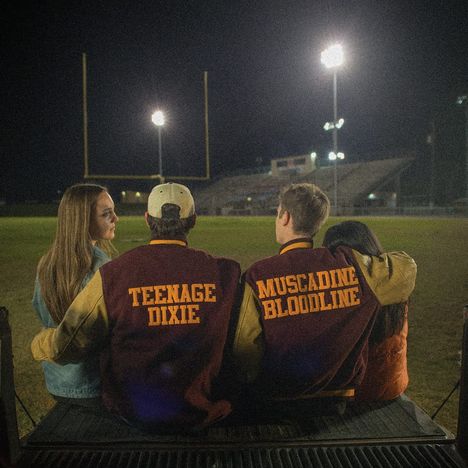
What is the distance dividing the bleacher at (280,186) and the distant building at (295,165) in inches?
19.6

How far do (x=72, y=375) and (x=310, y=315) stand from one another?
3.81 feet

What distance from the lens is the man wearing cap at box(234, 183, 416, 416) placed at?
1887 millimetres

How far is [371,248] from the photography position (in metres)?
2.29

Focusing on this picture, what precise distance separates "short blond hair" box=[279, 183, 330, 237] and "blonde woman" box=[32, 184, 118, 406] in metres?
0.98

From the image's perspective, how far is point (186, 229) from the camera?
2006mm

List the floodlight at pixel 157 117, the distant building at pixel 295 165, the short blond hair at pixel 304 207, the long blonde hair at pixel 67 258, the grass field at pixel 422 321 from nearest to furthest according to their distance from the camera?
the short blond hair at pixel 304 207
the long blonde hair at pixel 67 258
the grass field at pixel 422 321
the floodlight at pixel 157 117
the distant building at pixel 295 165

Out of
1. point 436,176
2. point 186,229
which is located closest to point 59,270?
point 186,229

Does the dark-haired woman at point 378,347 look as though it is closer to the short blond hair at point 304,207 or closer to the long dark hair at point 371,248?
the long dark hair at point 371,248

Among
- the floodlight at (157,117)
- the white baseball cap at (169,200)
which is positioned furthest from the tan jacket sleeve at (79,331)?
the floodlight at (157,117)

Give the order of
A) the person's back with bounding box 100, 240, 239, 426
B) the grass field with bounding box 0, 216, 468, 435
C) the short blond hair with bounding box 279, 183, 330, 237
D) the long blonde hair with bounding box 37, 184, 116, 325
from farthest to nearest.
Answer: the grass field with bounding box 0, 216, 468, 435
the long blonde hair with bounding box 37, 184, 116, 325
the short blond hair with bounding box 279, 183, 330, 237
the person's back with bounding box 100, 240, 239, 426

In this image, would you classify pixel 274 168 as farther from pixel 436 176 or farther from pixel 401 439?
pixel 401 439

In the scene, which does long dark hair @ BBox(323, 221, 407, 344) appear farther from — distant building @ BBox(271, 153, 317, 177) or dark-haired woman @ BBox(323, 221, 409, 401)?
distant building @ BBox(271, 153, 317, 177)

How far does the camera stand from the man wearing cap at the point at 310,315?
1.89m

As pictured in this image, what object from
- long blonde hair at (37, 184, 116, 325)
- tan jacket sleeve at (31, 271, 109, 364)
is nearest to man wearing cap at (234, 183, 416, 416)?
tan jacket sleeve at (31, 271, 109, 364)
